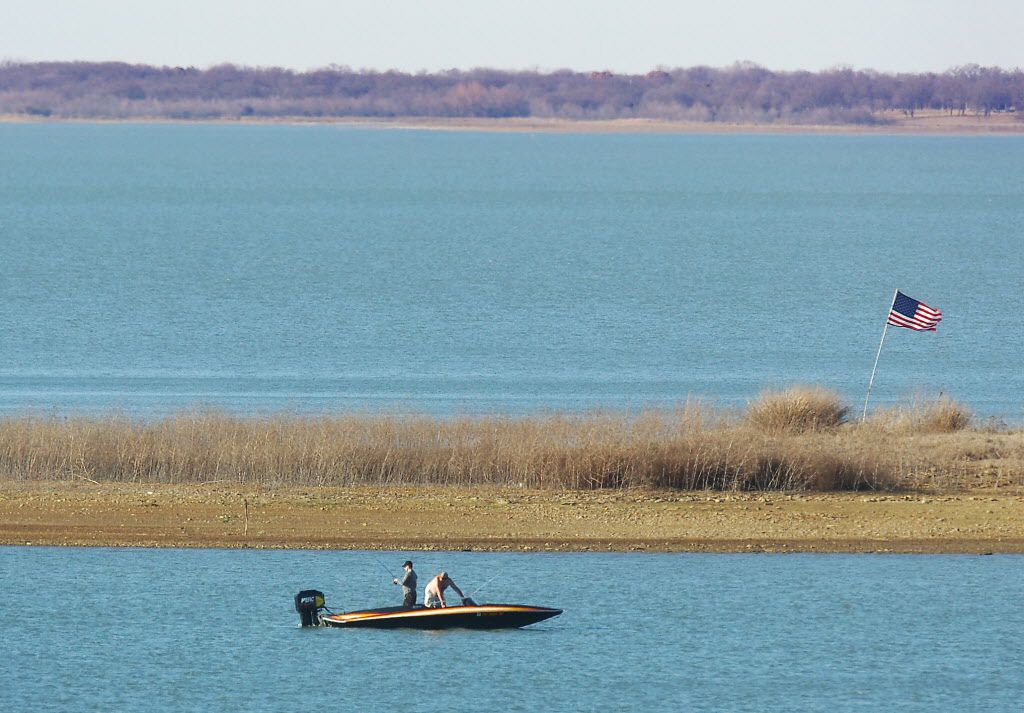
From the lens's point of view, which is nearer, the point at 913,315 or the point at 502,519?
the point at 502,519

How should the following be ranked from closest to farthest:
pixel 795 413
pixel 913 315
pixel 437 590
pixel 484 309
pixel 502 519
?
pixel 437 590
pixel 502 519
pixel 795 413
pixel 913 315
pixel 484 309

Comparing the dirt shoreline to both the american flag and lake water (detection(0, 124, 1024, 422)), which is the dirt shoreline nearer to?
the american flag

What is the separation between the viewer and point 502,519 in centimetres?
3794

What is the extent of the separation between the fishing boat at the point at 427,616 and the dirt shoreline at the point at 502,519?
→ 16.5 ft

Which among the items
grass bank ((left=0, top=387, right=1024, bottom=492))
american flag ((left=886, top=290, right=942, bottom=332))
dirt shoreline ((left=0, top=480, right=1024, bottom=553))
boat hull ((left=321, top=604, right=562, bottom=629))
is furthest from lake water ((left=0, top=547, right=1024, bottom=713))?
american flag ((left=886, top=290, right=942, bottom=332))

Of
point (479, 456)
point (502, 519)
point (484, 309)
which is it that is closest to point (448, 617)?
point (502, 519)

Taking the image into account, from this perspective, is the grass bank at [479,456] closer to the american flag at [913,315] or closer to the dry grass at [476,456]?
the dry grass at [476,456]

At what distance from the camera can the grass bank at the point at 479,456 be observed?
1602 inches

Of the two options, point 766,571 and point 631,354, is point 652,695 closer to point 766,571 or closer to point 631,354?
point 766,571

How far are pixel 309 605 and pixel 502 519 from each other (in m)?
7.84

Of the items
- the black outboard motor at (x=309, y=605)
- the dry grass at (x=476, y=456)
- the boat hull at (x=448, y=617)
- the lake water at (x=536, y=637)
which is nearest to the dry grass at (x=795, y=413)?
the dry grass at (x=476, y=456)

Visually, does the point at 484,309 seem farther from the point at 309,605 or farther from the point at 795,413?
the point at 309,605

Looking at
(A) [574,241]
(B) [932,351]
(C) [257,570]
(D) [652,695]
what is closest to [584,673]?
(D) [652,695]

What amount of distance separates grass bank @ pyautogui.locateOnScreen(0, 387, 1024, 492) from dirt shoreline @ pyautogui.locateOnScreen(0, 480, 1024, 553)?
0.66 meters
